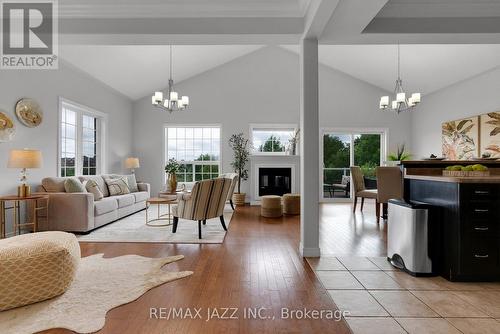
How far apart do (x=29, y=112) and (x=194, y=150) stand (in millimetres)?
4033

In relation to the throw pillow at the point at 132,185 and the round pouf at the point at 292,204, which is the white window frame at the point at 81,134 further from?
the round pouf at the point at 292,204

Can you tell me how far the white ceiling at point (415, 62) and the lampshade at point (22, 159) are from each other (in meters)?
6.02

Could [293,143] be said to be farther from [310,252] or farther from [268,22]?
[310,252]

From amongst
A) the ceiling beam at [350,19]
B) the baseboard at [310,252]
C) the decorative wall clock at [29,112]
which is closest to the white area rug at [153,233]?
the baseboard at [310,252]

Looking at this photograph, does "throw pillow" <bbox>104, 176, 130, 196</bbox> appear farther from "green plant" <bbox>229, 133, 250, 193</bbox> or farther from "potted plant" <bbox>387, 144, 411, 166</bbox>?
"potted plant" <bbox>387, 144, 411, 166</bbox>

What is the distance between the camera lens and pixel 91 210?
14.1ft

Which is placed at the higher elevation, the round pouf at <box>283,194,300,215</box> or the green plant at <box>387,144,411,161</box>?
the green plant at <box>387,144,411,161</box>

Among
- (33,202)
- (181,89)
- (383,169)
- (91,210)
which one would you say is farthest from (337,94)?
(33,202)

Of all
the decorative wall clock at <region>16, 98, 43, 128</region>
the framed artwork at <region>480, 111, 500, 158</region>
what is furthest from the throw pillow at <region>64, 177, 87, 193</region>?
the framed artwork at <region>480, 111, 500, 158</region>

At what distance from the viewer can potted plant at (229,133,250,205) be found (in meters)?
7.26

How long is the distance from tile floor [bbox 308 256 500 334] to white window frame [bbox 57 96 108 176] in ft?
16.0

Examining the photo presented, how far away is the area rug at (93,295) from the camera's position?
1877 millimetres

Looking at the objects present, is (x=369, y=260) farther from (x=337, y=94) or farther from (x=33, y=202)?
(x=337, y=94)

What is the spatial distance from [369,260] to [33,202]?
4.56 metres
